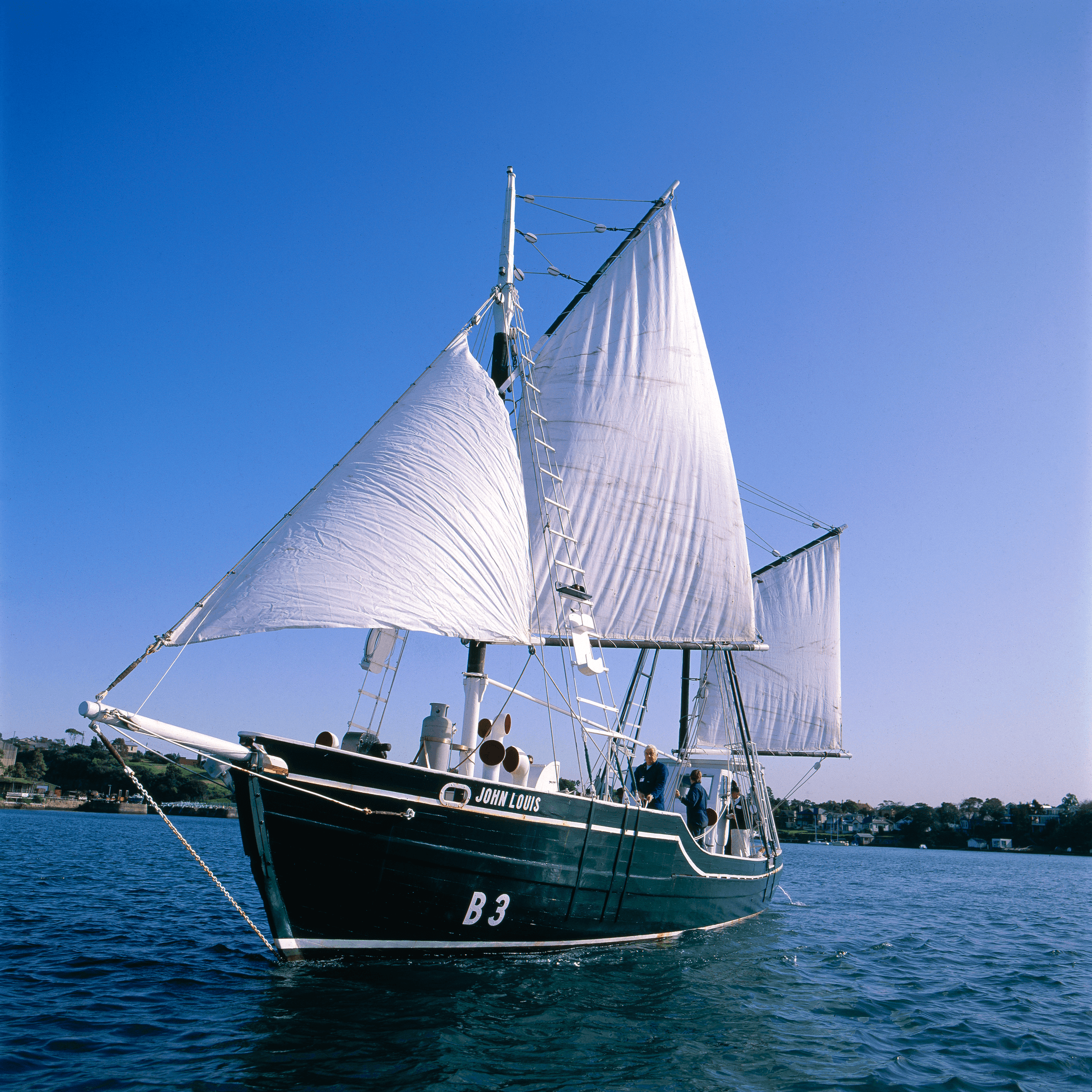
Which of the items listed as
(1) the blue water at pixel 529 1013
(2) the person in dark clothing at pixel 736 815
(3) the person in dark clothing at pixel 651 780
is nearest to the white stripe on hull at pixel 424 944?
(1) the blue water at pixel 529 1013

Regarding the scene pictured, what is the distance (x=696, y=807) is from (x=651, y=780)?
276 cm

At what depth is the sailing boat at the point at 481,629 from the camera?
11.0 metres

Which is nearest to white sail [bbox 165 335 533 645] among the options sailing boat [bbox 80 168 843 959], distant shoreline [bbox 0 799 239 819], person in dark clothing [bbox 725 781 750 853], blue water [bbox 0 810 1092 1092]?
sailing boat [bbox 80 168 843 959]

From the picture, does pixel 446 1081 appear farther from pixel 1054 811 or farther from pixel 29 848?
pixel 1054 811

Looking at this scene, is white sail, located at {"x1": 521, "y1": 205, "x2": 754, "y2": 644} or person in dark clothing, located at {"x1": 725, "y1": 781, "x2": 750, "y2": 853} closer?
white sail, located at {"x1": 521, "y1": 205, "x2": 754, "y2": 644}

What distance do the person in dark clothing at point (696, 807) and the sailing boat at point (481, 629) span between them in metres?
0.81

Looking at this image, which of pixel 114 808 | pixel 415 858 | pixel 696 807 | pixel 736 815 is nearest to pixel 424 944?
pixel 415 858

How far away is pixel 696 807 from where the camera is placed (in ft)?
59.1

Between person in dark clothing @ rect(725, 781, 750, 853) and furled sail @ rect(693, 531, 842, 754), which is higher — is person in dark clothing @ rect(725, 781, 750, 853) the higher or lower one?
the lower one

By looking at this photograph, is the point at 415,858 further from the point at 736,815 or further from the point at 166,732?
the point at 736,815

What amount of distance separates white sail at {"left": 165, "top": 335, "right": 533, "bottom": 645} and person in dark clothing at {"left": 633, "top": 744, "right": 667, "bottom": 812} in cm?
485

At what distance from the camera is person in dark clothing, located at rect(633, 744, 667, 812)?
15859 mm

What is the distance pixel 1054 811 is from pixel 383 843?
502 feet

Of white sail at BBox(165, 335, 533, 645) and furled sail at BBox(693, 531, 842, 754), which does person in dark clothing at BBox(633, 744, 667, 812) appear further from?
furled sail at BBox(693, 531, 842, 754)
